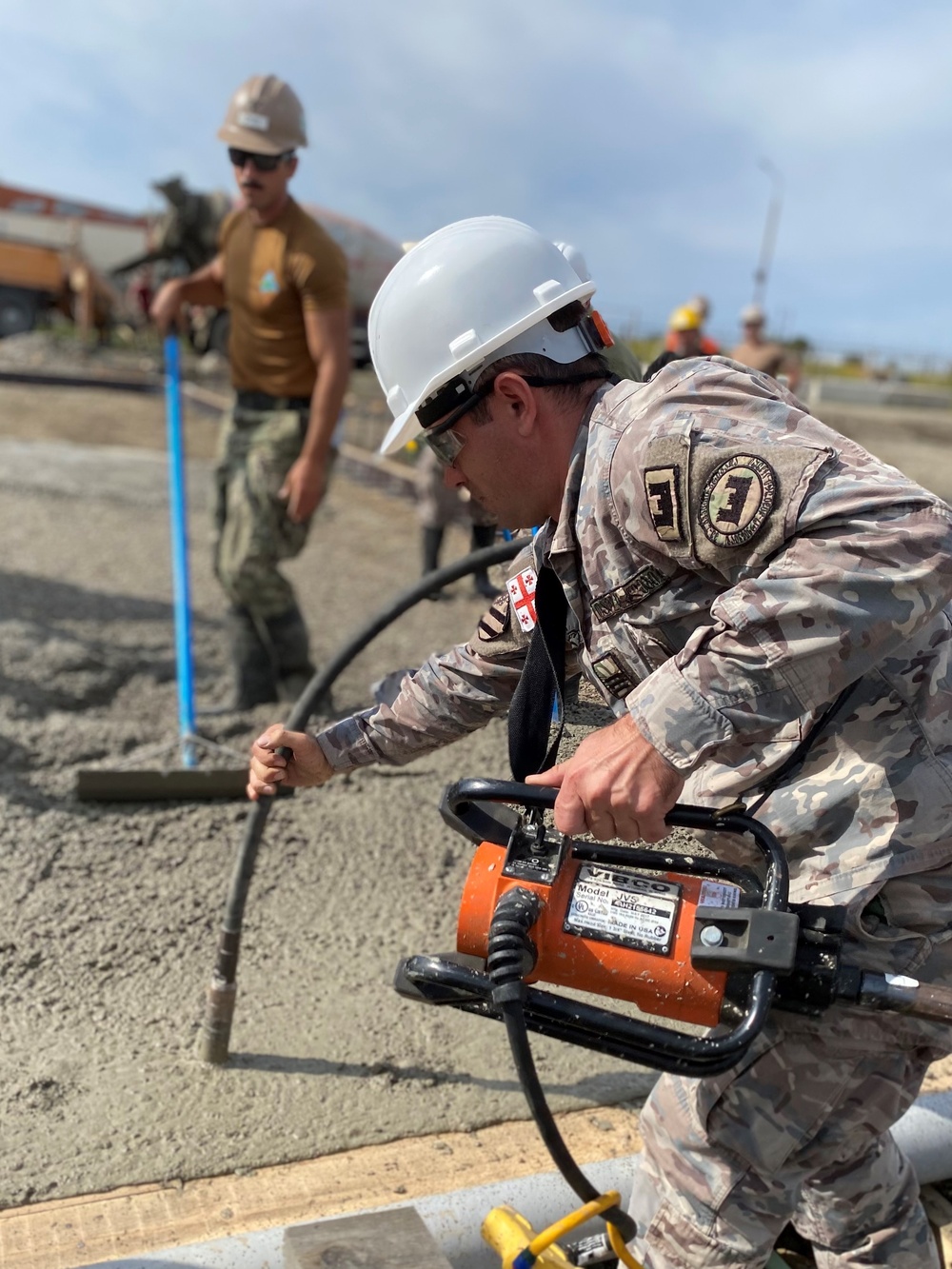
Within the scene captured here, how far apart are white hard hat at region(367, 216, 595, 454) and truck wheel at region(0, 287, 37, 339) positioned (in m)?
25.2

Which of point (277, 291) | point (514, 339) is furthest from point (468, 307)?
point (277, 291)

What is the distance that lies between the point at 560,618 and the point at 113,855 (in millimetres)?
2224

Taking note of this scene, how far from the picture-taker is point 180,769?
3850 millimetres

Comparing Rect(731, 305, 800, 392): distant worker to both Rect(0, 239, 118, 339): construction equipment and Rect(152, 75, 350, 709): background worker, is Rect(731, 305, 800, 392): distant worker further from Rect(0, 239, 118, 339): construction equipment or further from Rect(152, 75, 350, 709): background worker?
Rect(0, 239, 118, 339): construction equipment

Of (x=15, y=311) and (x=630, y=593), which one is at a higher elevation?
(x=630, y=593)

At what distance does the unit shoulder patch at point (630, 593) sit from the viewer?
1702 millimetres

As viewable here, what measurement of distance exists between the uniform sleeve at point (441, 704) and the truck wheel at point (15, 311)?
82.3 feet

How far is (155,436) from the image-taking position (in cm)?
1403

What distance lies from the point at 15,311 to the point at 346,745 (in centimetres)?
2522

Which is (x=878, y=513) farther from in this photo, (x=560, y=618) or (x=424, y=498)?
(x=424, y=498)

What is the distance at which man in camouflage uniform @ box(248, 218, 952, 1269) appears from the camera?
1.48m

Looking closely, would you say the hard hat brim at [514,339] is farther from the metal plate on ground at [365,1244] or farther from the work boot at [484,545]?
the metal plate on ground at [365,1244]

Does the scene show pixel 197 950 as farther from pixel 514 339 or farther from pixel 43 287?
pixel 43 287

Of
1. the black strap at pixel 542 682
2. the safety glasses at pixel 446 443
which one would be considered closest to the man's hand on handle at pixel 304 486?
the safety glasses at pixel 446 443
